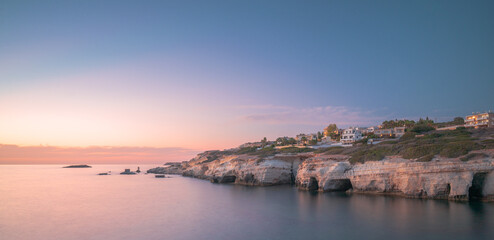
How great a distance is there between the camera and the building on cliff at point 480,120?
64375mm

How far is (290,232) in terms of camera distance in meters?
19.7

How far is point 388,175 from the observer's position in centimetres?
3300

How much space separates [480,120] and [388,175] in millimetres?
51753

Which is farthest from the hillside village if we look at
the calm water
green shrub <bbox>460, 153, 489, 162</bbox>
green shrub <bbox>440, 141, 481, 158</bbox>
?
the calm water

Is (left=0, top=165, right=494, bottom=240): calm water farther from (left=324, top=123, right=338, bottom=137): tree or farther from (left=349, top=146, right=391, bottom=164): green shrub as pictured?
(left=324, top=123, right=338, bottom=137): tree

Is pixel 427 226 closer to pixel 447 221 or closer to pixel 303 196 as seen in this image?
pixel 447 221

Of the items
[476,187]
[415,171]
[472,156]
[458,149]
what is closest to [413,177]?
[415,171]

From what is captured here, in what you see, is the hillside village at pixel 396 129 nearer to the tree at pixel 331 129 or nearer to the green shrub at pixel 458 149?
the tree at pixel 331 129

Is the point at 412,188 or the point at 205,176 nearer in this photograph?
the point at 412,188

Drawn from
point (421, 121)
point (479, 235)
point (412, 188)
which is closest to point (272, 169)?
point (412, 188)

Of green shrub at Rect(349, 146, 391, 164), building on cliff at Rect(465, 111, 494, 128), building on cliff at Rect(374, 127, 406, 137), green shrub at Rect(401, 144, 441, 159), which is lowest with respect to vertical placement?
green shrub at Rect(349, 146, 391, 164)

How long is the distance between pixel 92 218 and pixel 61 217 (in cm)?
335

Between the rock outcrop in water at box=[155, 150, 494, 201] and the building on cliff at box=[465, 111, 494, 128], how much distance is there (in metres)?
44.7

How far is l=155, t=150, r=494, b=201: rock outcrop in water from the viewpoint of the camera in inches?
1057
